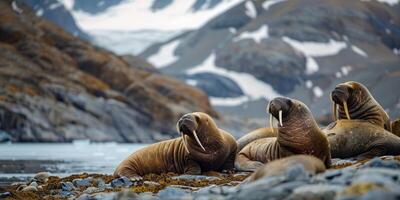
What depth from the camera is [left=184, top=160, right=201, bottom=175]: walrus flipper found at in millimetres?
19216

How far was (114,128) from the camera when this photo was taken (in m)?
120

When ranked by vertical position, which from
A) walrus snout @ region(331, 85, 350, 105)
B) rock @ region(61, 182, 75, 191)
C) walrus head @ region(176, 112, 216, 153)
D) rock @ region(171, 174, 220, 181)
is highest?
walrus snout @ region(331, 85, 350, 105)

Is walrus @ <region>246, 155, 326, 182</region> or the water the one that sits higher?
walrus @ <region>246, 155, 326, 182</region>

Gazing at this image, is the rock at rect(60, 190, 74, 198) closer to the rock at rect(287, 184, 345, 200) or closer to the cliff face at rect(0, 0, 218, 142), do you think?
the rock at rect(287, 184, 345, 200)

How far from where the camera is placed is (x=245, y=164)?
63.2ft

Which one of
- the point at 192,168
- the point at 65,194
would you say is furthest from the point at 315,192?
the point at 192,168

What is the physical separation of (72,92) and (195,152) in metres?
99.4

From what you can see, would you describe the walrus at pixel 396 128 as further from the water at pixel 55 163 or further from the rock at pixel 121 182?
the water at pixel 55 163

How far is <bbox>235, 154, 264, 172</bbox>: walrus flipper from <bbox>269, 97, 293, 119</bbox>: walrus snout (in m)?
1.95

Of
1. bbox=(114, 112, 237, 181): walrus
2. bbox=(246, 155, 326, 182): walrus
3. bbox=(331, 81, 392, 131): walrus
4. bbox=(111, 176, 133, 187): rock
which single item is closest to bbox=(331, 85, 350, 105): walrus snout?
bbox=(331, 81, 392, 131): walrus

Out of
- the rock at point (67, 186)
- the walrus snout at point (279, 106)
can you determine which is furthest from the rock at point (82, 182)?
the walrus snout at point (279, 106)

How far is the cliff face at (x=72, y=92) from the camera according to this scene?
104 metres

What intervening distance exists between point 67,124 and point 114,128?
44.2ft

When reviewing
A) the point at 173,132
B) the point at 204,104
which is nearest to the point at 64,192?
the point at 173,132
